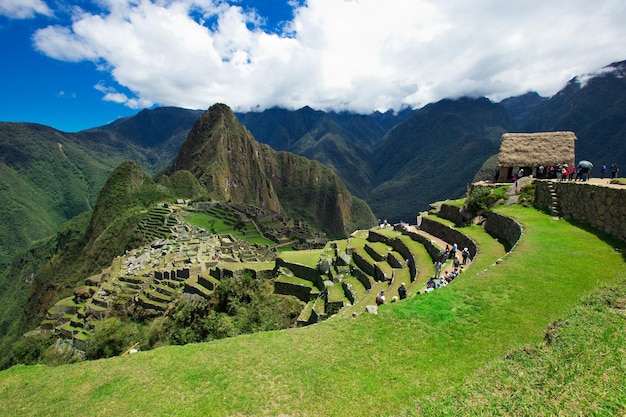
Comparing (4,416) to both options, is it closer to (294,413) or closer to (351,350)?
(294,413)

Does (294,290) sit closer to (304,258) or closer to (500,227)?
(304,258)

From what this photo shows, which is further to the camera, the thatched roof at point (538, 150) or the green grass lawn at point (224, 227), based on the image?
the green grass lawn at point (224, 227)

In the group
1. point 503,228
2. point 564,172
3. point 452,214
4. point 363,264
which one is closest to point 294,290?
point 363,264

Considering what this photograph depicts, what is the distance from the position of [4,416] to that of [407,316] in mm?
9516

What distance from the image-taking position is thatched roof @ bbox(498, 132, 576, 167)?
87.3 ft

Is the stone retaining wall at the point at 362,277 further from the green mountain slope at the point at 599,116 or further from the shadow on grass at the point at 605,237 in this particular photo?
the green mountain slope at the point at 599,116

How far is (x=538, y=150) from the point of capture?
27141 mm

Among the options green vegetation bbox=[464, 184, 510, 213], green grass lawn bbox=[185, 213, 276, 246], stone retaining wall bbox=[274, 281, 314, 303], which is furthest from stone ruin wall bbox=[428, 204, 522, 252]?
green grass lawn bbox=[185, 213, 276, 246]

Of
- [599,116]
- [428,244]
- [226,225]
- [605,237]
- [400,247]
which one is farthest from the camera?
[599,116]

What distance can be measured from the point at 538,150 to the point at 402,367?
26696 millimetres

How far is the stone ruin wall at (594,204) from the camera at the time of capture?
515 inches

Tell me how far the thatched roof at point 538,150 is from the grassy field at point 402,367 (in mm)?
18765

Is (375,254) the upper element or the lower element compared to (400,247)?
lower

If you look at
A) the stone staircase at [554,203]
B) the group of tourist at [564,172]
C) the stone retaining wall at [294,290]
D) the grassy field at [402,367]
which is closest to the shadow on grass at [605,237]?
the stone staircase at [554,203]
